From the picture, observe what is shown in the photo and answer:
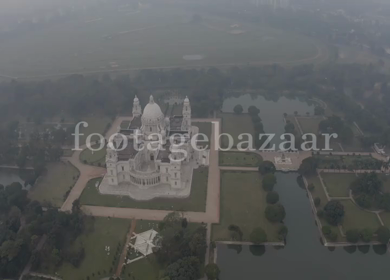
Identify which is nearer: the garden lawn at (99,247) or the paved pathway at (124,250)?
the garden lawn at (99,247)

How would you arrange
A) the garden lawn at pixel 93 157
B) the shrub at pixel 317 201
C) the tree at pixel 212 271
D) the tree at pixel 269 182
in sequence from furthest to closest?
the garden lawn at pixel 93 157, the tree at pixel 269 182, the shrub at pixel 317 201, the tree at pixel 212 271

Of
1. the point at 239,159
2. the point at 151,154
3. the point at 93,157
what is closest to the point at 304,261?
the point at 239,159

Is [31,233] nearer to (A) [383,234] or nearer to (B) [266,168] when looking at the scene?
(B) [266,168]

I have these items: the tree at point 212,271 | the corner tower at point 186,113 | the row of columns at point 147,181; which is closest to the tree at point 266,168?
the corner tower at point 186,113

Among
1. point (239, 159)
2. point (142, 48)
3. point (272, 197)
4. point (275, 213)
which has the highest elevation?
Answer: point (142, 48)

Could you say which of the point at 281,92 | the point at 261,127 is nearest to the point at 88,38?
the point at 281,92

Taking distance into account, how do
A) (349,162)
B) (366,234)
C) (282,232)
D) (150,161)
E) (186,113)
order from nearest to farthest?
(366,234) → (282,232) → (150,161) → (349,162) → (186,113)

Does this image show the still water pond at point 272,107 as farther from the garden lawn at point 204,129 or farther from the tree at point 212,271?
the tree at point 212,271
